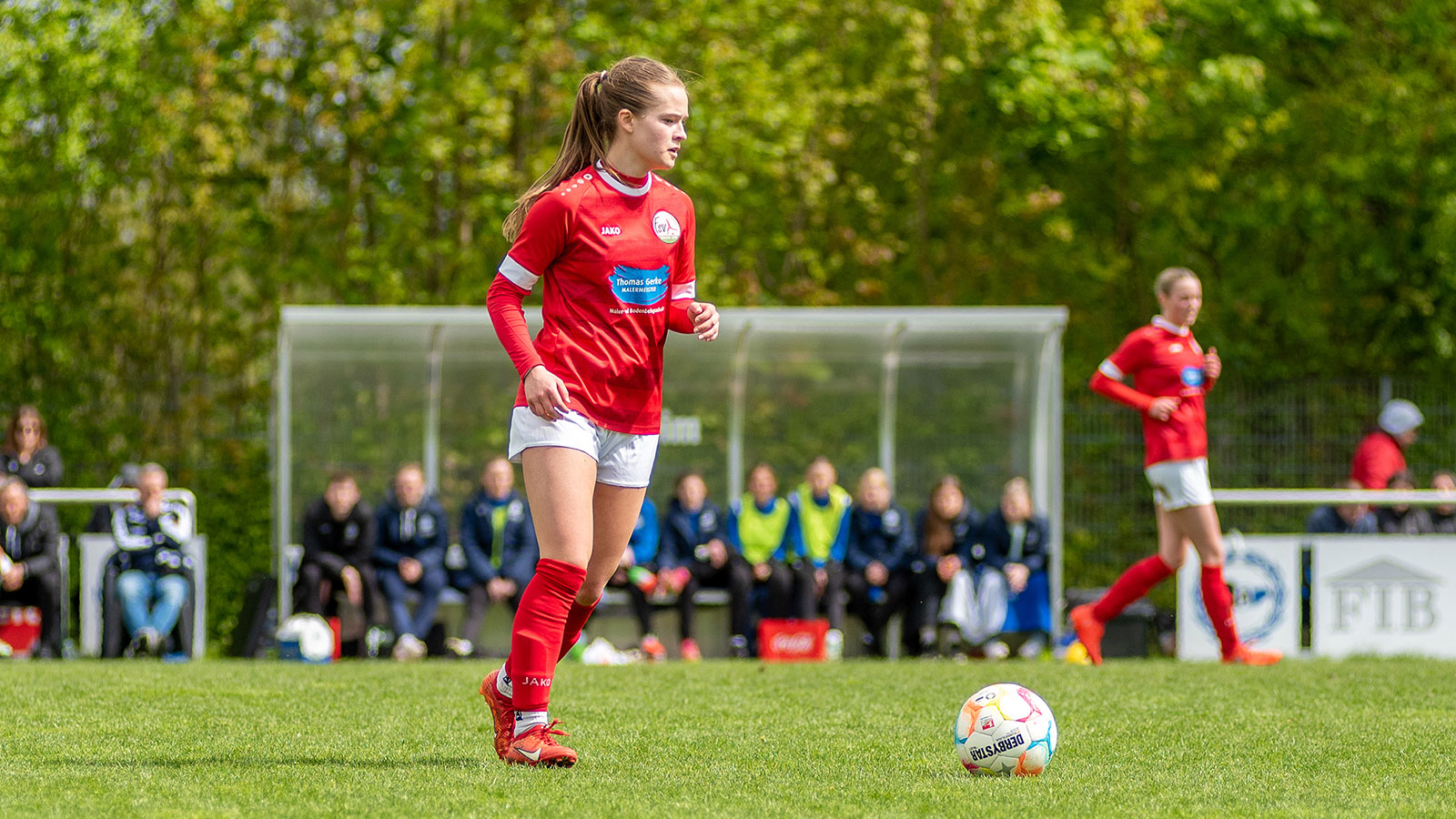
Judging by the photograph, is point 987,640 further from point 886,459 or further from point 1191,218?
point 1191,218

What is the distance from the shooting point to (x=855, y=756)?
5.27 metres

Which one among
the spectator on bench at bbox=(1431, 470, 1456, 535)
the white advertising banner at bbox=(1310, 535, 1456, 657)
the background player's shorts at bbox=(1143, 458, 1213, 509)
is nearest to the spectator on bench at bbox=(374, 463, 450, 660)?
the background player's shorts at bbox=(1143, 458, 1213, 509)

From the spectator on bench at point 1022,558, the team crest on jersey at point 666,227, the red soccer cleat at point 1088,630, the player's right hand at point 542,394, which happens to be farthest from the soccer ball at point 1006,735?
the spectator on bench at point 1022,558

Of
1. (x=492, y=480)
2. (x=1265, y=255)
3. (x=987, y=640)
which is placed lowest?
(x=987, y=640)

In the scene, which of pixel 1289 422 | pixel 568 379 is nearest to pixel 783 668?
pixel 568 379

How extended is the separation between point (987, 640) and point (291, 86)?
8782mm

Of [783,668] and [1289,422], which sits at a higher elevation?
[1289,422]

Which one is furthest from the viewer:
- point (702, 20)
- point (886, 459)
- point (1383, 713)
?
point (702, 20)

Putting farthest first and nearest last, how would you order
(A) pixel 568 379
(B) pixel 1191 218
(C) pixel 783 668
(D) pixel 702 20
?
1. (B) pixel 1191 218
2. (D) pixel 702 20
3. (C) pixel 783 668
4. (A) pixel 568 379

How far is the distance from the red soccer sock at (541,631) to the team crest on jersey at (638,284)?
0.79m

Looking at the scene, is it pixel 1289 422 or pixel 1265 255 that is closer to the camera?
pixel 1289 422

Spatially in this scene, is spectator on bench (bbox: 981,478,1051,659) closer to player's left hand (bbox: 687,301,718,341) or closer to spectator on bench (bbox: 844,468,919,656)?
spectator on bench (bbox: 844,468,919,656)

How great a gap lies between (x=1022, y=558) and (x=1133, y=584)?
Answer: 7.43 feet

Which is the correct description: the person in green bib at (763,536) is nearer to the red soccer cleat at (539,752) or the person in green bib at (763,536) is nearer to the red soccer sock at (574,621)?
the red soccer sock at (574,621)
